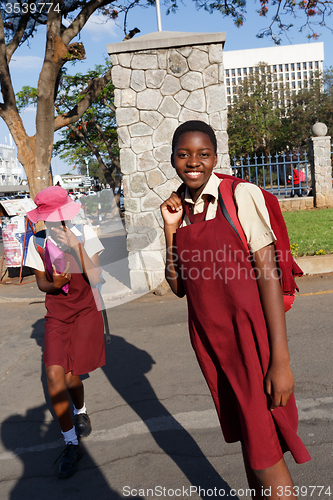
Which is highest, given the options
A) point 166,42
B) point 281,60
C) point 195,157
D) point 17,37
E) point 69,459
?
point 281,60

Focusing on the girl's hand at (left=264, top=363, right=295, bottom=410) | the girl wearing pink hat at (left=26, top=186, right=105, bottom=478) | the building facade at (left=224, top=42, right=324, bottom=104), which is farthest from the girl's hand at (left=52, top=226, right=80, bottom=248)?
the building facade at (left=224, top=42, right=324, bottom=104)

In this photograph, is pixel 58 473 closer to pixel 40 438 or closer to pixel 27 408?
pixel 40 438

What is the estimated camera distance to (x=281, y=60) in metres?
121

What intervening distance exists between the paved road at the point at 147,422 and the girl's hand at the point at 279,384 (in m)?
1.17

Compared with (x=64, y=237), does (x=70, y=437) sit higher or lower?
lower

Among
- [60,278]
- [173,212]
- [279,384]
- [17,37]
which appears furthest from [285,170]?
[279,384]

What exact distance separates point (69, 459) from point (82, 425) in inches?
16.9

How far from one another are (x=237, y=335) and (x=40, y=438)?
2338mm

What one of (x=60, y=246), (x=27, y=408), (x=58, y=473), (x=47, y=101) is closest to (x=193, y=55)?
(x=47, y=101)

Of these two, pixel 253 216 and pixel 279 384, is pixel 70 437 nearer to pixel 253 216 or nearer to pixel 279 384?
pixel 279 384

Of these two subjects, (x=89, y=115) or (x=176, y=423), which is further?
(x=89, y=115)

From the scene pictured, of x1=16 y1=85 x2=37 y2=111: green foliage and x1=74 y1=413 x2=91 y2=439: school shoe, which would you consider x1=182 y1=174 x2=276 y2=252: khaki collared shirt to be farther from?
x1=16 y1=85 x2=37 y2=111: green foliage

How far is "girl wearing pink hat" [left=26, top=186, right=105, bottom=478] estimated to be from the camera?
2.99m

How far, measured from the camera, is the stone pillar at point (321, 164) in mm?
14430
